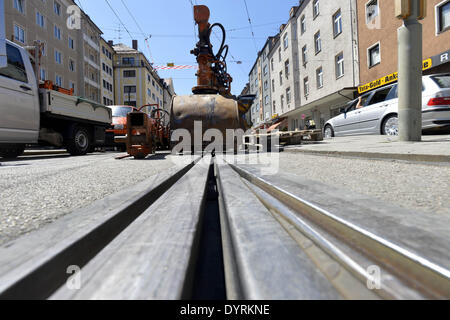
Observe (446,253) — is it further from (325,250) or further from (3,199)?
(3,199)

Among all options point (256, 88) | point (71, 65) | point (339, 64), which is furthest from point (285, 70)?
point (71, 65)

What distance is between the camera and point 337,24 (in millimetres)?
15750

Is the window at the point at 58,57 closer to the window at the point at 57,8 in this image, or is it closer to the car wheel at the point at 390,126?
the window at the point at 57,8

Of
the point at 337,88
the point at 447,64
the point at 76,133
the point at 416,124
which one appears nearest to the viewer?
the point at 416,124

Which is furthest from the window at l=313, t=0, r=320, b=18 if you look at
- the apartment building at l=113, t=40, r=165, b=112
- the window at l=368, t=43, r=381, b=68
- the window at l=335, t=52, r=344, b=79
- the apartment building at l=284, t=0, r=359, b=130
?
the apartment building at l=113, t=40, r=165, b=112

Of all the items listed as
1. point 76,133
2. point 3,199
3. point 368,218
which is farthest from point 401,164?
point 76,133

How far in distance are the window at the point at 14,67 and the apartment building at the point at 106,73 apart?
3322 centimetres

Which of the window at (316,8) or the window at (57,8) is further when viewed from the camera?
the window at (57,8)

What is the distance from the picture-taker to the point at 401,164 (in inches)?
96.7

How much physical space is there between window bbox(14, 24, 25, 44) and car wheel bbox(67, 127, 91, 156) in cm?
1660

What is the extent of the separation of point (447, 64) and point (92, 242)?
12.8m

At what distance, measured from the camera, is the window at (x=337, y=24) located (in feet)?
50.4

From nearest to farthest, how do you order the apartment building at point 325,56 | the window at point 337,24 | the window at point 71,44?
1. the apartment building at point 325,56
2. the window at point 337,24
3. the window at point 71,44
